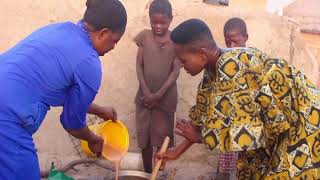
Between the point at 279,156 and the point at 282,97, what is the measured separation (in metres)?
0.31

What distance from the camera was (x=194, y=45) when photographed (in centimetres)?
220

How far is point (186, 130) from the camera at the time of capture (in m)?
2.40

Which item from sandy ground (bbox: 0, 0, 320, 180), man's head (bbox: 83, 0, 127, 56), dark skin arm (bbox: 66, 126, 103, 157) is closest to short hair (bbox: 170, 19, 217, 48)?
man's head (bbox: 83, 0, 127, 56)

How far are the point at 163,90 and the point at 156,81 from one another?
0.12 meters

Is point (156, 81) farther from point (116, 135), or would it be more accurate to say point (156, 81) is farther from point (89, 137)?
point (89, 137)

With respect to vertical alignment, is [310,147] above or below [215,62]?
below

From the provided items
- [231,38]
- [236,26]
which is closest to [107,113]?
[231,38]

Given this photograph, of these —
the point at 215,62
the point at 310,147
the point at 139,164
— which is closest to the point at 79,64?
the point at 215,62

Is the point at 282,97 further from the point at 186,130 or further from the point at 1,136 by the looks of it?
the point at 1,136

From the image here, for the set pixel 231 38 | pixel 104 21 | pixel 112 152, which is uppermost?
pixel 104 21

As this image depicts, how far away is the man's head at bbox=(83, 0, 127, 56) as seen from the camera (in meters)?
2.19

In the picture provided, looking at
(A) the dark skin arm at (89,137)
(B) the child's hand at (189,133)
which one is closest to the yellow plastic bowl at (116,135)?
(A) the dark skin arm at (89,137)

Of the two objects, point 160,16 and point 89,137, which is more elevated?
point 160,16

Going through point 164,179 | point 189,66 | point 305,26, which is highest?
point 189,66
